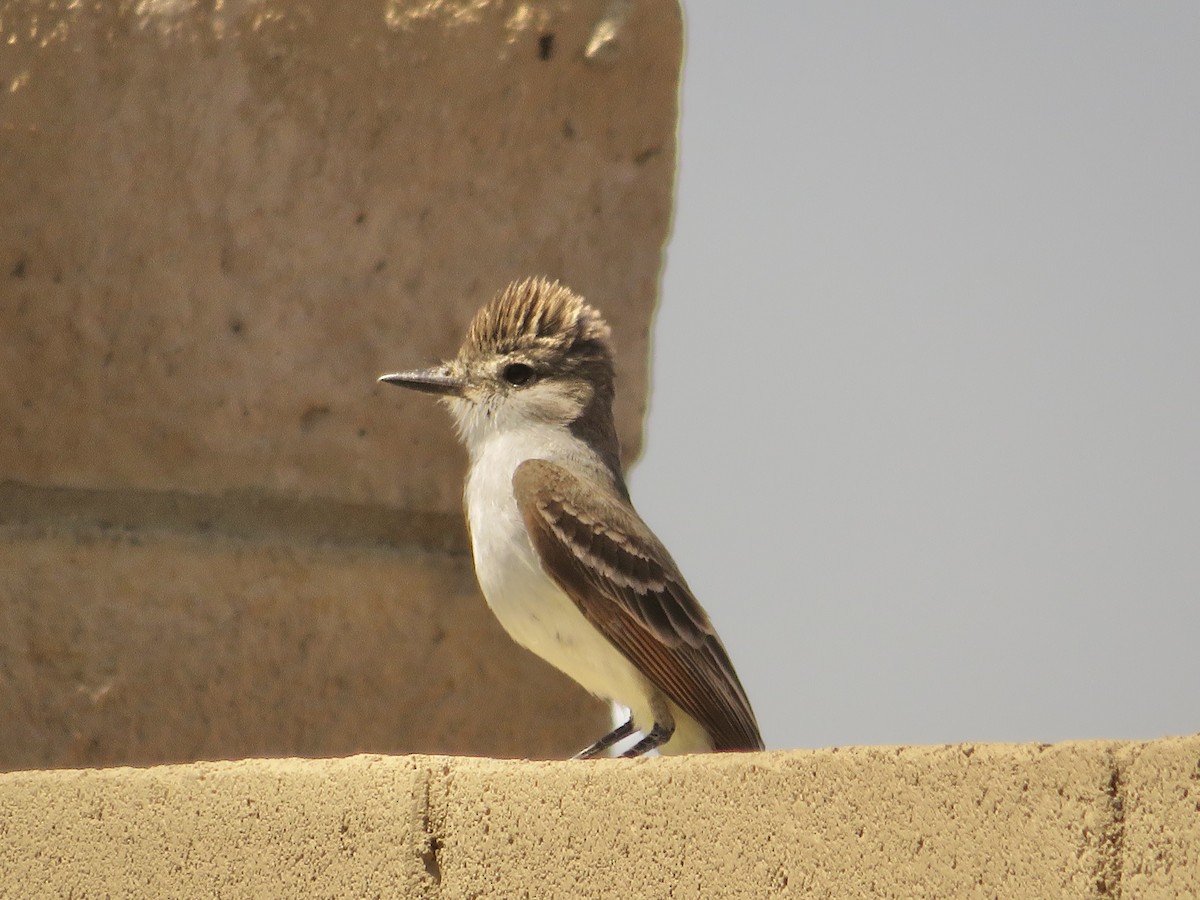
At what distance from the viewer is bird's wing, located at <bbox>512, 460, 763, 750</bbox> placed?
4215 mm

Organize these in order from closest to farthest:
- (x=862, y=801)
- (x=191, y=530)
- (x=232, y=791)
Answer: (x=862, y=801)
(x=232, y=791)
(x=191, y=530)

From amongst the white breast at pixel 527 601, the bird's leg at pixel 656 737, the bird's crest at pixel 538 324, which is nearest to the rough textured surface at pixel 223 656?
the white breast at pixel 527 601

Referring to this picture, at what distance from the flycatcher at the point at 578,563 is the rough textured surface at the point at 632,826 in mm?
1309

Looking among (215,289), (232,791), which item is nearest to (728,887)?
(232,791)

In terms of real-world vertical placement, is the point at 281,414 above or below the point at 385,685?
above

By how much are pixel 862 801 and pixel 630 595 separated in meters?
2.24

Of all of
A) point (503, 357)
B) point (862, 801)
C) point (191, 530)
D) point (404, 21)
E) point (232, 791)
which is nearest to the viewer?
point (862, 801)

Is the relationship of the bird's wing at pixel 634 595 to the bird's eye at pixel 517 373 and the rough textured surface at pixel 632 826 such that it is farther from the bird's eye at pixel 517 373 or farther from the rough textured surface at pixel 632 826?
the rough textured surface at pixel 632 826

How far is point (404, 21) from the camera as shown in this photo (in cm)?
406

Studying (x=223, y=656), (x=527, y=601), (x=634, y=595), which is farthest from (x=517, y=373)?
(x=223, y=656)

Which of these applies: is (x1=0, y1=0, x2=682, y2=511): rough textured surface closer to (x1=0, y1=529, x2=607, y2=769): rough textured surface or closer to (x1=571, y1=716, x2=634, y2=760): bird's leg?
(x1=0, y1=529, x2=607, y2=769): rough textured surface

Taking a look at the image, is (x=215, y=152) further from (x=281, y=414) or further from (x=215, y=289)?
(x=281, y=414)

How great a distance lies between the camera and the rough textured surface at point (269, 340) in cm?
370

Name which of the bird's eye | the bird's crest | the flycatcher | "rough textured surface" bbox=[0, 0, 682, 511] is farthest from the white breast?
the bird's eye
